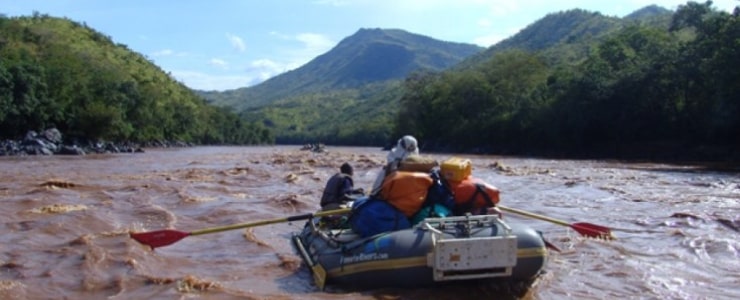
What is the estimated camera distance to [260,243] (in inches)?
442

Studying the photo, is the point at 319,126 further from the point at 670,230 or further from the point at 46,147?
the point at 670,230

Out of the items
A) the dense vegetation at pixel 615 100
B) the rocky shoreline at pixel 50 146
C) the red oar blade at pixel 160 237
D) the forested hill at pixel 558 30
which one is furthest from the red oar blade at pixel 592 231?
the forested hill at pixel 558 30

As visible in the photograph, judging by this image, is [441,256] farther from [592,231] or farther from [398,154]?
[592,231]

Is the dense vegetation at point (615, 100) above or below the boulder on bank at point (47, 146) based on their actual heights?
above

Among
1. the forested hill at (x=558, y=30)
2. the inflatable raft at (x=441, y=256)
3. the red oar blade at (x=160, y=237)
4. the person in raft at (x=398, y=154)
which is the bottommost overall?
the red oar blade at (x=160, y=237)

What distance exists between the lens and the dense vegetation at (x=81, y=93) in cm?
4869

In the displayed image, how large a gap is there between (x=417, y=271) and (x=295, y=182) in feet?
53.4

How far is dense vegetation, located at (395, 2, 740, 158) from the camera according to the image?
124 ft

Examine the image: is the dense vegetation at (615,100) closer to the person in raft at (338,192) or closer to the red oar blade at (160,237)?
the person in raft at (338,192)

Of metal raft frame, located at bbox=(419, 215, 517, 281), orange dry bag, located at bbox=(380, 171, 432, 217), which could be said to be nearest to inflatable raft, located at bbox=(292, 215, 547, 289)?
metal raft frame, located at bbox=(419, 215, 517, 281)

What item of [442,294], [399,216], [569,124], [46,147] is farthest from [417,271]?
[569,124]

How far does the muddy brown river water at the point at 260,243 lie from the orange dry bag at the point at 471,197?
96 centimetres

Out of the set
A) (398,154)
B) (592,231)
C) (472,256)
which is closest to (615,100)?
(592,231)

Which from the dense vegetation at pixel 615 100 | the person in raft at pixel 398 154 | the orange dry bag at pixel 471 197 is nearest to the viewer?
the orange dry bag at pixel 471 197
